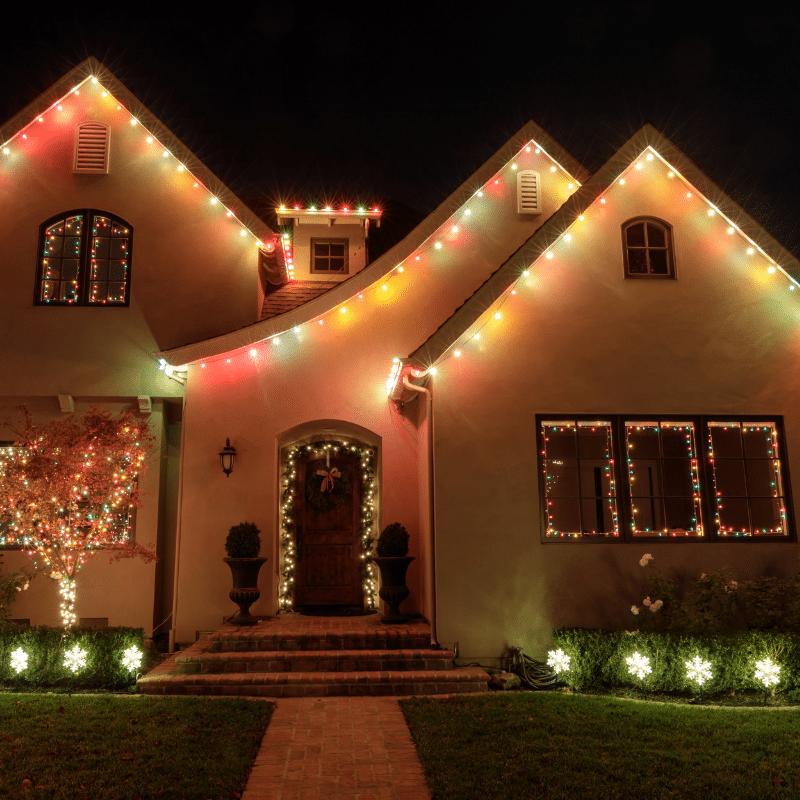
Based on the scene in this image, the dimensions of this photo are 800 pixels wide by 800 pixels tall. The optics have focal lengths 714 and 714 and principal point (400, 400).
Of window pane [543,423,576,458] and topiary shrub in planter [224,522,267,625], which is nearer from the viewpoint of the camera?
topiary shrub in planter [224,522,267,625]

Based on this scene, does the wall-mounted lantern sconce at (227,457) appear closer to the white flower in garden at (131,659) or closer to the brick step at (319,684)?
the white flower in garden at (131,659)

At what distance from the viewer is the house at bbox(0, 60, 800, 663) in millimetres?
8938

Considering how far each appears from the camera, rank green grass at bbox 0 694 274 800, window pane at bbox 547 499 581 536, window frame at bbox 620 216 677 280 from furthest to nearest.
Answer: window pane at bbox 547 499 581 536
window frame at bbox 620 216 677 280
green grass at bbox 0 694 274 800

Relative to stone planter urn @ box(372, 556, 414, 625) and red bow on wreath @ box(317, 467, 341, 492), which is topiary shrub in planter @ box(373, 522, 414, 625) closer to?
stone planter urn @ box(372, 556, 414, 625)

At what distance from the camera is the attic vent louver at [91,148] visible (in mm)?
11312

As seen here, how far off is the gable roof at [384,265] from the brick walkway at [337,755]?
16.3 feet

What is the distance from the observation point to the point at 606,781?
5160mm

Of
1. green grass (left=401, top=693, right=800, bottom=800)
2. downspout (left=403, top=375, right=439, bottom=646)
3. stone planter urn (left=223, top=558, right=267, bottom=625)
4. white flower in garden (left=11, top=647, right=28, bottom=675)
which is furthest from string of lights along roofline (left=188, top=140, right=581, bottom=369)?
green grass (left=401, top=693, right=800, bottom=800)

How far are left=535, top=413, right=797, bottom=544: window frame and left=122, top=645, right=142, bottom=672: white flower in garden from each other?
198 inches

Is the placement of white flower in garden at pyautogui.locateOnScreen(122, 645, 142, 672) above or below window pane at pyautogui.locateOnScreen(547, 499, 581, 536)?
below

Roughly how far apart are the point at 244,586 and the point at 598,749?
5.26 meters

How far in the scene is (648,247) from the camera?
31.8 feet

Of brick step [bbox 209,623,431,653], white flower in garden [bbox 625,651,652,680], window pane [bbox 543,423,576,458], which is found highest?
window pane [bbox 543,423,576,458]

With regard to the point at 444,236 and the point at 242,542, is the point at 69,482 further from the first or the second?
the point at 444,236
